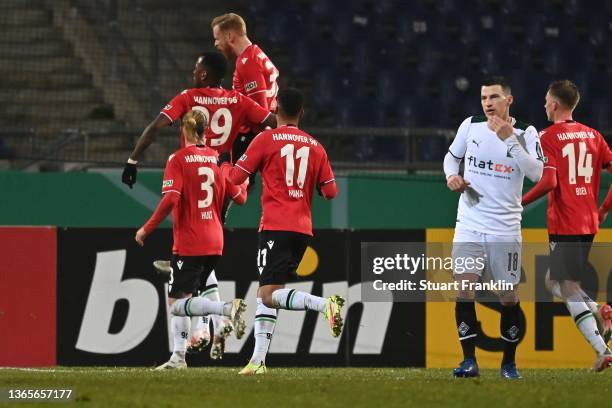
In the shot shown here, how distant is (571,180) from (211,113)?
2941mm

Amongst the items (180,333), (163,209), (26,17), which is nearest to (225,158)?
(163,209)

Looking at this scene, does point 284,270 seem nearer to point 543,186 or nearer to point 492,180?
point 492,180

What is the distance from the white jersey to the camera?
9.27 metres

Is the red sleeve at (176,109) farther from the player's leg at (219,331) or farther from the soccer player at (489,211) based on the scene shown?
the soccer player at (489,211)

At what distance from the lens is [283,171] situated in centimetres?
963

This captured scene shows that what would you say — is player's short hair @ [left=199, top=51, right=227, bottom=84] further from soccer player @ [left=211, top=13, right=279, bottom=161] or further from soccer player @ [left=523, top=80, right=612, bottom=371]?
soccer player @ [left=523, top=80, right=612, bottom=371]

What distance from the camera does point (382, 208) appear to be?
14.2 m

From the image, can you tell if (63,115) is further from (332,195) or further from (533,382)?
(533,382)

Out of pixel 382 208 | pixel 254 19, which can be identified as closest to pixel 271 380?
pixel 382 208

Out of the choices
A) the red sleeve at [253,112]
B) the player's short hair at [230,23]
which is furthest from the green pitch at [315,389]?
the player's short hair at [230,23]

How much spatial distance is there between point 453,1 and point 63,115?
238 inches

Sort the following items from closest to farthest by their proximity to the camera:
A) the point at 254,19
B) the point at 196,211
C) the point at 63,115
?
the point at 196,211 < the point at 63,115 < the point at 254,19

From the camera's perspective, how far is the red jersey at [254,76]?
1152 cm

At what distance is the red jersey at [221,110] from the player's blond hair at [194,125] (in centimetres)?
52
